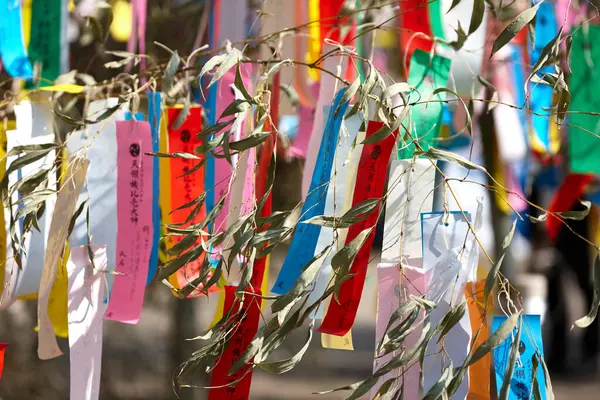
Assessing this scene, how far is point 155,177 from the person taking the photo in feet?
3.42

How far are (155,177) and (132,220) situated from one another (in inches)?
2.7

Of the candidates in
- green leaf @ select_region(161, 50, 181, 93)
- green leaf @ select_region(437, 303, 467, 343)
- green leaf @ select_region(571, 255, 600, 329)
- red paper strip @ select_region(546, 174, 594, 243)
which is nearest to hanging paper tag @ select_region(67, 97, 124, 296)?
green leaf @ select_region(161, 50, 181, 93)

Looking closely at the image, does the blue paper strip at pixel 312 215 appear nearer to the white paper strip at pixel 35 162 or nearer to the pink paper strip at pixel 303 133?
the white paper strip at pixel 35 162

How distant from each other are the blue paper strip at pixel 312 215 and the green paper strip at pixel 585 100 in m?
0.43

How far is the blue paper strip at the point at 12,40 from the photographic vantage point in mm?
1210

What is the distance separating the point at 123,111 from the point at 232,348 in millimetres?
440

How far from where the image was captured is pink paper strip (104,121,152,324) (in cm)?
100

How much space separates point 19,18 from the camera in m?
A: 1.22

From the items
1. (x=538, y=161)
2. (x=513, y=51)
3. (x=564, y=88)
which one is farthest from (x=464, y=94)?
(x=538, y=161)

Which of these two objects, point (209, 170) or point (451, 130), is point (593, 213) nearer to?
point (451, 130)

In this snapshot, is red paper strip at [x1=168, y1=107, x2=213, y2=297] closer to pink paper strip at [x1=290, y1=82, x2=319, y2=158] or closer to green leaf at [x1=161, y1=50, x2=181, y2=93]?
green leaf at [x1=161, y1=50, x2=181, y2=93]

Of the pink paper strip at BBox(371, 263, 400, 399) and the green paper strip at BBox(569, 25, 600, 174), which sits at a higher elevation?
the green paper strip at BBox(569, 25, 600, 174)

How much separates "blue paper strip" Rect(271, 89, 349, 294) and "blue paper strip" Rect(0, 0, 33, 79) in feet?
1.93

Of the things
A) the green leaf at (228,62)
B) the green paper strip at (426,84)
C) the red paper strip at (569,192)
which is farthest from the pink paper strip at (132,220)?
the red paper strip at (569,192)
